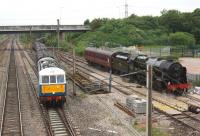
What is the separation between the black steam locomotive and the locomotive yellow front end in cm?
926

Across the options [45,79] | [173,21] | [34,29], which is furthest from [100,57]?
[34,29]

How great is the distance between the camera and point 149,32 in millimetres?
94688

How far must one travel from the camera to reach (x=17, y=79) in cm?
4275

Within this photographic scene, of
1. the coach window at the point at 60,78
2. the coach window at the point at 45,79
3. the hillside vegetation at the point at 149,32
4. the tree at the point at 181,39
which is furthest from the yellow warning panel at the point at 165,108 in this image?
the tree at the point at 181,39

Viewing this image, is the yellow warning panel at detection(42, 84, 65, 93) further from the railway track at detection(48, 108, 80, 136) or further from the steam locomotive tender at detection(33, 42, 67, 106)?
the railway track at detection(48, 108, 80, 136)

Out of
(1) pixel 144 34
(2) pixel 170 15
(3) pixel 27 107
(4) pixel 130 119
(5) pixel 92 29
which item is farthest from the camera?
(5) pixel 92 29

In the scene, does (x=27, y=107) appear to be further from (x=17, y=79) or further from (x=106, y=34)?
(x=106, y=34)

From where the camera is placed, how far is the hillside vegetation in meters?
83.2

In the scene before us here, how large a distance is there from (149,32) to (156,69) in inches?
2501

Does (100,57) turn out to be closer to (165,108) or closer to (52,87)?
(52,87)

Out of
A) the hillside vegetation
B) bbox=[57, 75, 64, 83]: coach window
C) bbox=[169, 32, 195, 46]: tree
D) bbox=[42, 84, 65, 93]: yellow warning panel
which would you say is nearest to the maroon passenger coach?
bbox=[57, 75, 64, 83]: coach window

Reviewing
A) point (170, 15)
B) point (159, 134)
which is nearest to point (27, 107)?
A: point (159, 134)

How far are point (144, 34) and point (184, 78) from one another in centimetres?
6077

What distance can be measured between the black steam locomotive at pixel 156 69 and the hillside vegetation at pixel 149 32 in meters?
36.1
